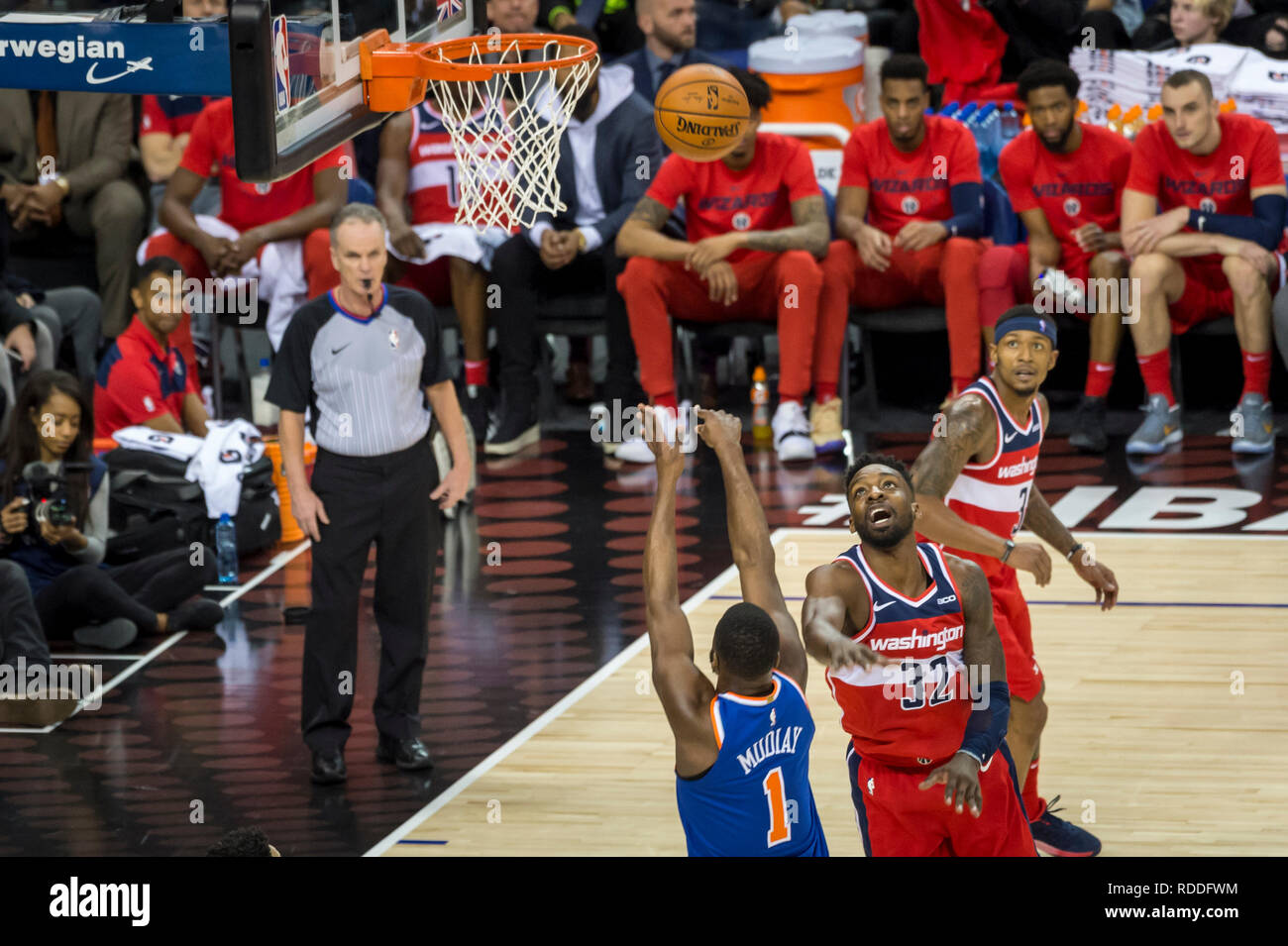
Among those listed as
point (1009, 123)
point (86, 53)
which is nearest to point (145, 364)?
point (86, 53)

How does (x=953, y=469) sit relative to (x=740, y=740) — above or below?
above

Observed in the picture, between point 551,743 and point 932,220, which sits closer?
point 551,743

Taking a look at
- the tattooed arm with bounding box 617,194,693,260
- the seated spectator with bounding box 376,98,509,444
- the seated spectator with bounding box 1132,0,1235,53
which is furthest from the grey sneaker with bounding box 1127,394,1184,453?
the seated spectator with bounding box 376,98,509,444

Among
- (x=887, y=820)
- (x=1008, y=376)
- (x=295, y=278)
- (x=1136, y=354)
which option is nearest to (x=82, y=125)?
(x=295, y=278)

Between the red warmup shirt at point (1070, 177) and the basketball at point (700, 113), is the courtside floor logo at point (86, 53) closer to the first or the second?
the basketball at point (700, 113)

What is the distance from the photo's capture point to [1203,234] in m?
10.7

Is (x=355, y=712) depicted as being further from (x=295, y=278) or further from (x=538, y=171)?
(x=295, y=278)

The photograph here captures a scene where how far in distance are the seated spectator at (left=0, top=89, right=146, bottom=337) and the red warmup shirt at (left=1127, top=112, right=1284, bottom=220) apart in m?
5.63

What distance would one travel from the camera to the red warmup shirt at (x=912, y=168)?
11.1m

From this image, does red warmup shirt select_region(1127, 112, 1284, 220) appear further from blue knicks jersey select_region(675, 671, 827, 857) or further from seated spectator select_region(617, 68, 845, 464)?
blue knicks jersey select_region(675, 671, 827, 857)

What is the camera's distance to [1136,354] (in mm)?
11086

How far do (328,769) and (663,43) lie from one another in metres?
5.89

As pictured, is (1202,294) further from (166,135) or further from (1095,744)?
(166,135)

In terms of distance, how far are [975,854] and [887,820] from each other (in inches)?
9.4
